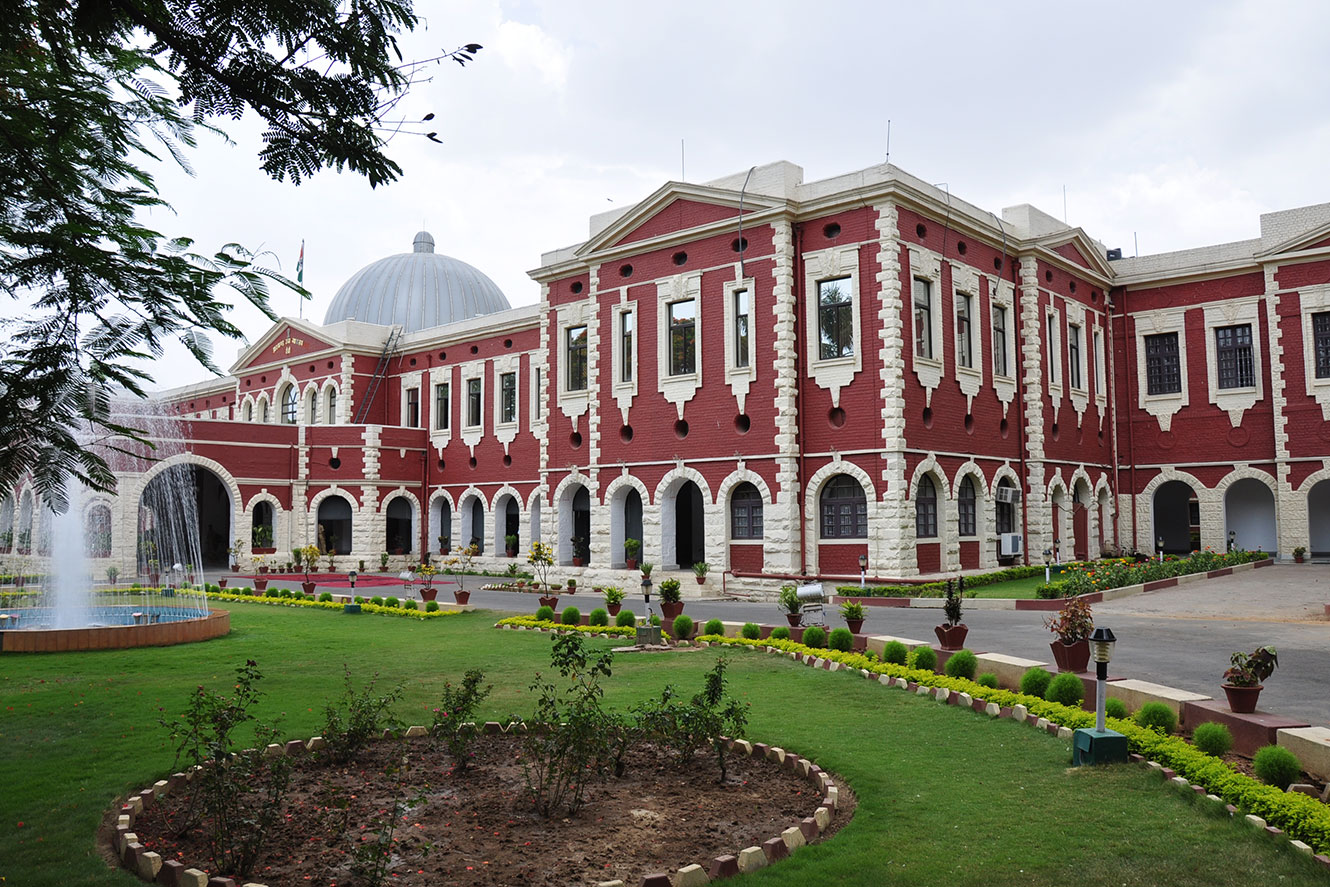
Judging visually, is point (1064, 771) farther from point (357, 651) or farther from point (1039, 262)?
point (1039, 262)

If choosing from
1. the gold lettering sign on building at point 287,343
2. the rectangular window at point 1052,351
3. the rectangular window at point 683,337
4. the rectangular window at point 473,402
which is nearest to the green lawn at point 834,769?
the rectangular window at point 683,337

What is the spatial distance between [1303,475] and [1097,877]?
1180 inches

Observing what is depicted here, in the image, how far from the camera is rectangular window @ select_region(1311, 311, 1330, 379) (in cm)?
2958

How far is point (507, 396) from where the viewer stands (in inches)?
1551

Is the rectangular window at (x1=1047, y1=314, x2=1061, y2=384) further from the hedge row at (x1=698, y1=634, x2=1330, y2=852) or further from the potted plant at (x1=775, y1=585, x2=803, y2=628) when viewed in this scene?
the hedge row at (x1=698, y1=634, x2=1330, y2=852)

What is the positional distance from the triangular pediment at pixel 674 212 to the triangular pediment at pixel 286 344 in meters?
18.8

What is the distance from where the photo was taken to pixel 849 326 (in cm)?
2541

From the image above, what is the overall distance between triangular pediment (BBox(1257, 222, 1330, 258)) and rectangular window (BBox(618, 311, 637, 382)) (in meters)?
19.9

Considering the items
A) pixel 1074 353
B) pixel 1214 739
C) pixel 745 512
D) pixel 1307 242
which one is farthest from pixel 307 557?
pixel 1307 242

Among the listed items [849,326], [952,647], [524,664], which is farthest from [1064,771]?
[849,326]

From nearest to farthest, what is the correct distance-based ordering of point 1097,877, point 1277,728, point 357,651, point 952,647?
point 1097,877 < point 1277,728 < point 952,647 < point 357,651

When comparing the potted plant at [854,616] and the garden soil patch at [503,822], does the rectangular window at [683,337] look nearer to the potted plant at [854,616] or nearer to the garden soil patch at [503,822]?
the potted plant at [854,616]

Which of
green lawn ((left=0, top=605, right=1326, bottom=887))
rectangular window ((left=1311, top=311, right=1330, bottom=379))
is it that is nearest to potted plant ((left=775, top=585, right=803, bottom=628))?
green lawn ((left=0, top=605, right=1326, bottom=887))

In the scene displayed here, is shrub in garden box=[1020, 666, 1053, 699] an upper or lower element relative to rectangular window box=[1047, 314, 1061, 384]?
lower
